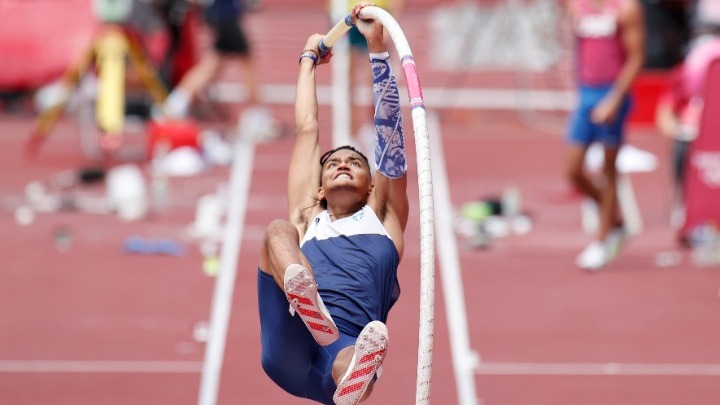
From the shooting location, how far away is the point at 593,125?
9.67 metres

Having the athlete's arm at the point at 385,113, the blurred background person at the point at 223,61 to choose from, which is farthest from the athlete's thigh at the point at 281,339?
the blurred background person at the point at 223,61

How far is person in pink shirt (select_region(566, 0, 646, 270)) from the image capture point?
9531 millimetres

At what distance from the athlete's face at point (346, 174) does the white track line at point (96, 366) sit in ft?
8.76

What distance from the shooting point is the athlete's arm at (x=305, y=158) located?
20.3 ft

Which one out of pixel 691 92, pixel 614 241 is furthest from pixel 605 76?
pixel 614 241

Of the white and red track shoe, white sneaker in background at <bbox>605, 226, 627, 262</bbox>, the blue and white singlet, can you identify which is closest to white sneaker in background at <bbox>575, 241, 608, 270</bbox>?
white sneaker in background at <bbox>605, 226, 627, 262</bbox>

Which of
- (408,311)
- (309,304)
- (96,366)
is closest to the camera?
(309,304)

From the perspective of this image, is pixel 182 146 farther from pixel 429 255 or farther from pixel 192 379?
pixel 429 255

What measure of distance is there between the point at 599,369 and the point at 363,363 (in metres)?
3.28

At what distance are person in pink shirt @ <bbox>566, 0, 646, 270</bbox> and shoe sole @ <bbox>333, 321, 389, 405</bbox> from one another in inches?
177

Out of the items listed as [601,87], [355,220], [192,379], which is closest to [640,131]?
[601,87]

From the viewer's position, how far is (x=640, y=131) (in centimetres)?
1414

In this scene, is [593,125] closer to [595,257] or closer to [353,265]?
[595,257]

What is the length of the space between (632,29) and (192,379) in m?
3.82
